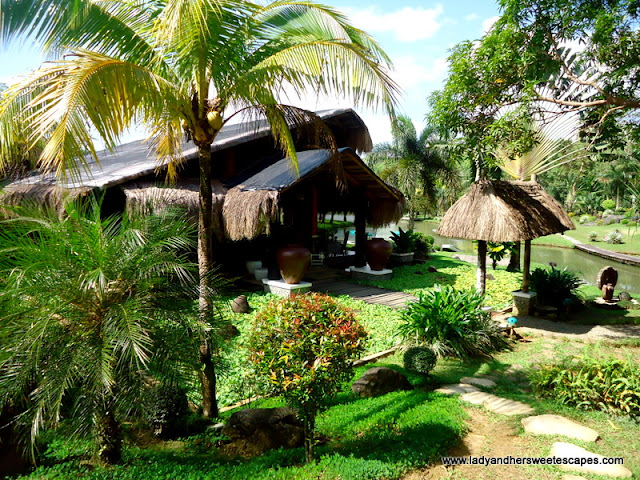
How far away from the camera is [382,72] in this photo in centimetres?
455

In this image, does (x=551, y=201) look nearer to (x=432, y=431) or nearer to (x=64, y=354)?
(x=432, y=431)

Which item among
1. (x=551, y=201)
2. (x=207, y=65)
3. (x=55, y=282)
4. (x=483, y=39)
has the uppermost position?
(x=483, y=39)

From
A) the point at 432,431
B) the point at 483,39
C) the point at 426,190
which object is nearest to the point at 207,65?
the point at 432,431

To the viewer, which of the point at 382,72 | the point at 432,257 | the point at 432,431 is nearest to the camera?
the point at 432,431

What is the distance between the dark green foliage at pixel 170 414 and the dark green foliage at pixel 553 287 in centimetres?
838

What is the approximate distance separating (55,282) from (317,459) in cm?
272

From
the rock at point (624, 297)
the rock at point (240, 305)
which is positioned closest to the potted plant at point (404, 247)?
the rock at point (624, 297)

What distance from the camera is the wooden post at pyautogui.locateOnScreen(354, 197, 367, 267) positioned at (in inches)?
533

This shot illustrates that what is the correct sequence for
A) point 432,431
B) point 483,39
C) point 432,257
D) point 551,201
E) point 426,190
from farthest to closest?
point 426,190 < point 432,257 < point 551,201 < point 483,39 < point 432,431

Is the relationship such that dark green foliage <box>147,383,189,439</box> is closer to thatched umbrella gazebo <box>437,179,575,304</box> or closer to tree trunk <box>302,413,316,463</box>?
tree trunk <box>302,413,316,463</box>

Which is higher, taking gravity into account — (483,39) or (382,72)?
(483,39)

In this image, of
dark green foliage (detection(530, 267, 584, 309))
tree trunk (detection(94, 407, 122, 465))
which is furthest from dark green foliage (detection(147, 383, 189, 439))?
dark green foliage (detection(530, 267, 584, 309))

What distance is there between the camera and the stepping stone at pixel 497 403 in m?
4.77

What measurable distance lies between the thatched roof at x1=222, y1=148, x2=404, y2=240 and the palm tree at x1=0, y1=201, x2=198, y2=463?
5.20 meters
